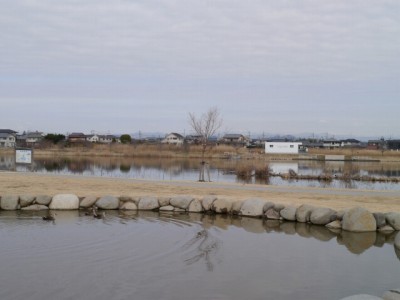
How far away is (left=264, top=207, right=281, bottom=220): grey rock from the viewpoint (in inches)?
477

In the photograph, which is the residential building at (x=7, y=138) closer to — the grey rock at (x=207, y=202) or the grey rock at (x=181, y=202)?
the grey rock at (x=181, y=202)

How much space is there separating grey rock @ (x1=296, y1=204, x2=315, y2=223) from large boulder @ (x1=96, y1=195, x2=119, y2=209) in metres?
4.95

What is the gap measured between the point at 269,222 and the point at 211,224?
1.54 metres

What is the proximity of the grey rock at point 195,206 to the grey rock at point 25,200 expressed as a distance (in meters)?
4.36

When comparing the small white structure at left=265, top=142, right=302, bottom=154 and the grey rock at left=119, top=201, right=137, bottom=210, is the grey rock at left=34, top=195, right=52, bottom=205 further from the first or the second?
the small white structure at left=265, top=142, right=302, bottom=154

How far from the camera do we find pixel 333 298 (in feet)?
21.0

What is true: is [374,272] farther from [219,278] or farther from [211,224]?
[211,224]

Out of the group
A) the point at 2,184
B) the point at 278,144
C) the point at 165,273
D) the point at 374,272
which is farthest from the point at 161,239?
the point at 278,144

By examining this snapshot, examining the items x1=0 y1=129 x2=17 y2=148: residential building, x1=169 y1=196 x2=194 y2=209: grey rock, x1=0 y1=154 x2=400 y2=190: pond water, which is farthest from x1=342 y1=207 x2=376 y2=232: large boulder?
x1=0 y1=129 x2=17 y2=148: residential building

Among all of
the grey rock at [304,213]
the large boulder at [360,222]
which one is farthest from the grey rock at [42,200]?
the large boulder at [360,222]

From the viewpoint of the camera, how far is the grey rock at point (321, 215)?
37.1ft

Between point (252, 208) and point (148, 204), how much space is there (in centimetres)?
290

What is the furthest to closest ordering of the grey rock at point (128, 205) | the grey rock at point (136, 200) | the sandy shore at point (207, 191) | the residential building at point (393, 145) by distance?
1. the residential building at point (393, 145)
2. the sandy shore at point (207, 191)
3. the grey rock at point (136, 200)
4. the grey rock at point (128, 205)

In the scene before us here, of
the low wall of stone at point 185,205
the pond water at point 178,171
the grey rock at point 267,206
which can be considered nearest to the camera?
the low wall of stone at point 185,205
